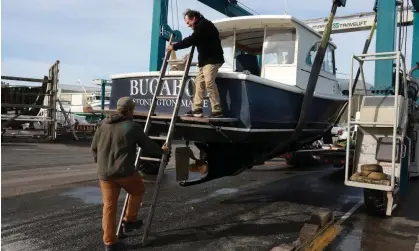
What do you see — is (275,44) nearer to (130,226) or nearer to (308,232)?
(308,232)

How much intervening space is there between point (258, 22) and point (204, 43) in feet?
5.68

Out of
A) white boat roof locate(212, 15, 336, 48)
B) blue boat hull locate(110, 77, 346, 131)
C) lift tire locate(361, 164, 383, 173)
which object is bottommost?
lift tire locate(361, 164, 383, 173)

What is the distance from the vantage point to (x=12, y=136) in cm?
1593

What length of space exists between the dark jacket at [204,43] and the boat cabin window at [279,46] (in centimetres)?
158

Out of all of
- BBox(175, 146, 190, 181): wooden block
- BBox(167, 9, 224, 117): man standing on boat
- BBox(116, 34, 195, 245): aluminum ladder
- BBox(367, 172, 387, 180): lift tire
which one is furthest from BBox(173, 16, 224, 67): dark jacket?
BBox(367, 172, 387, 180): lift tire

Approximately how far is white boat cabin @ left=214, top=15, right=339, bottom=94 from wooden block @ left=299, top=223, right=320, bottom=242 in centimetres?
256

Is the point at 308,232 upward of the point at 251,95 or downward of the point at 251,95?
downward

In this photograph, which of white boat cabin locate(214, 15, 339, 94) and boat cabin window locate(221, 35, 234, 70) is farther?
boat cabin window locate(221, 35, 234, 70)

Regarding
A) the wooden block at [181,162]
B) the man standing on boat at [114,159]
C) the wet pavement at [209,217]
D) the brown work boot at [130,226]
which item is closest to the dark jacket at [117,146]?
the man standing on boat at [114,159]

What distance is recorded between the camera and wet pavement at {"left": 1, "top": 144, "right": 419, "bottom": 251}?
15.9ft

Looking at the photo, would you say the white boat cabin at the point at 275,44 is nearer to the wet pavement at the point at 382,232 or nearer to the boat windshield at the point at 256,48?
the boat windshield at the point at 256,48

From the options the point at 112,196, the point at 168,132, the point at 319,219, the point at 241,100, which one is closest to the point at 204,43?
the point at 241,100

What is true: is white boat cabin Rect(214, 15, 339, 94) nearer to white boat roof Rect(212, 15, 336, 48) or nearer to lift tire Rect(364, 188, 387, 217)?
white boat roof Rect(212, 15, 336, 48)

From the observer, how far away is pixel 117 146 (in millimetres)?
4387
